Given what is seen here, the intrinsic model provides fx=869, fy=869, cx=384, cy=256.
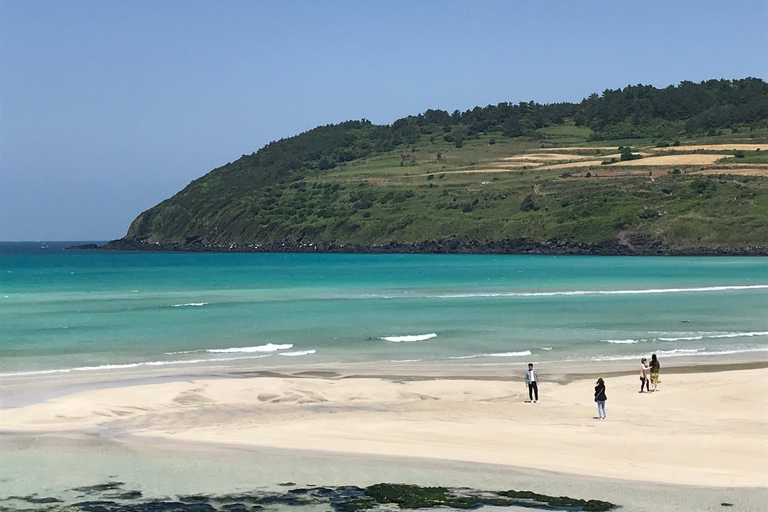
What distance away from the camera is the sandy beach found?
15.7m

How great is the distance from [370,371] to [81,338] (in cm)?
1518

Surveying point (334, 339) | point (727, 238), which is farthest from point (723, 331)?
point (727, 238)

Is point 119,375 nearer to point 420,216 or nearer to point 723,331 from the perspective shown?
point 723,331

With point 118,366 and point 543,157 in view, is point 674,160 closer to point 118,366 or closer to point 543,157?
point 543,157

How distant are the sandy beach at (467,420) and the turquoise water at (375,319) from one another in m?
6.32

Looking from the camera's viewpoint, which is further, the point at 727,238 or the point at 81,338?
the point at 727,238

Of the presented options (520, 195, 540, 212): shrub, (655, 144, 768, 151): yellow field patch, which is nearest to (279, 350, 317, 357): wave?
(520, 195, 540, 212): shrub

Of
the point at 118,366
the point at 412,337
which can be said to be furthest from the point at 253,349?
the point at 412,337

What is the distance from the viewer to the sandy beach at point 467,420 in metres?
15.7

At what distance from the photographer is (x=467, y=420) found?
63.7 feet

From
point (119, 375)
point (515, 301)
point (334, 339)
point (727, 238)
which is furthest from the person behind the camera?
point (727, 238)

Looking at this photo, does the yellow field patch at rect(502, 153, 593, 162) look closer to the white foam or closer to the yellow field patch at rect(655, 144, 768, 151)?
the yellow field patch at rect(655, 144, 768, 151)

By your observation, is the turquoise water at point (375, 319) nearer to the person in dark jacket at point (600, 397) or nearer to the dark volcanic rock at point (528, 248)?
the person in dark jacket at point (600, 397)

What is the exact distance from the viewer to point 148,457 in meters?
15.9
